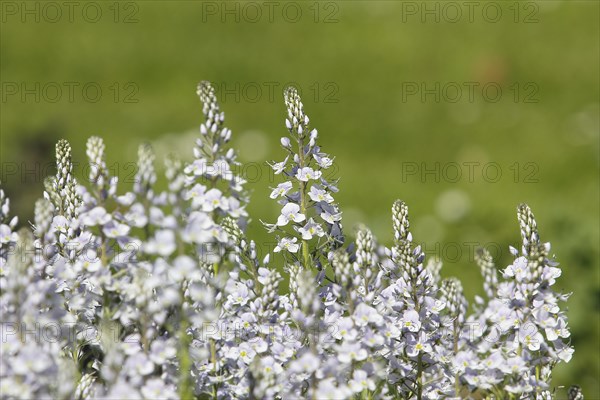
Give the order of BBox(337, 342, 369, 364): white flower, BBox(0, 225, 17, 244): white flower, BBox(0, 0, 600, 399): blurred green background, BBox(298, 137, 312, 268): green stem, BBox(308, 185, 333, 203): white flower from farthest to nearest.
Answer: BBox(0, 0, 600, 399): blurred green background → BBox(298, 137, 312, 268): green stem → BBox(308, 185, 333, 203): white flower → BBox(0, 225, 17, 244): white flower → BBox(337, 342, 369, 364): white flower

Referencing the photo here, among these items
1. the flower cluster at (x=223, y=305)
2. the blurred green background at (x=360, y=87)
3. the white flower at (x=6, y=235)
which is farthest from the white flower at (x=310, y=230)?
the blurred green background at (x=360, y=87)

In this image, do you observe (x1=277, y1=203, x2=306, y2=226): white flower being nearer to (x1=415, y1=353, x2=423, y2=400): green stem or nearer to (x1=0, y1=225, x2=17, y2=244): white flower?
(x1=415, y1=353, x2=423, y2=400): green stem

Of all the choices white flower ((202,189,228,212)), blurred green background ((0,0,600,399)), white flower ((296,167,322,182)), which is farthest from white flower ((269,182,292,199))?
blurred green background ((0,0,600,399))

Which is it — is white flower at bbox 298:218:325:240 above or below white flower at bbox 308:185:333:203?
below

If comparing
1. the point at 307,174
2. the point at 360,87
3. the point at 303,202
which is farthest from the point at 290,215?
the point at 360,87

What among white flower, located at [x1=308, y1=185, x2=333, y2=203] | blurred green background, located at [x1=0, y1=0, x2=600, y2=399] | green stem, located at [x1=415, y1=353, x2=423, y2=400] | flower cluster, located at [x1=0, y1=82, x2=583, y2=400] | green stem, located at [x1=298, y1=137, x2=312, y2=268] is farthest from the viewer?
blurred green background, located at [x1=0, y1=0, x2=600, y2=399]

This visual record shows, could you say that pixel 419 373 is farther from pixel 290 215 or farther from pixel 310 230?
pixel 290 215

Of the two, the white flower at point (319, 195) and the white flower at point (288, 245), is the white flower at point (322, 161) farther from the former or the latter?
the white flower at point (288, 245)
